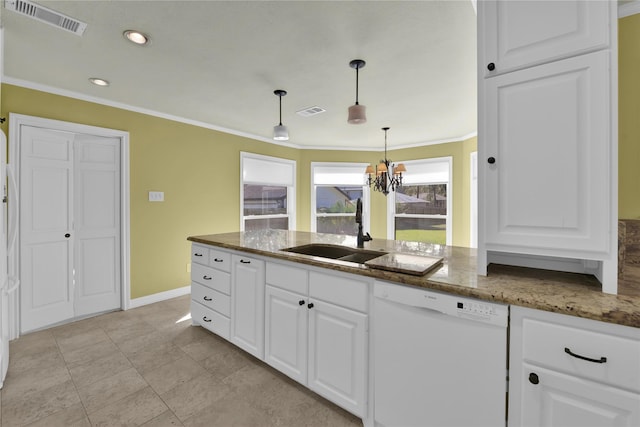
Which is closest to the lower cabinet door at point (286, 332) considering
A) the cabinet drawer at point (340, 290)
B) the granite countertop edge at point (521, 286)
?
the cabinet drawer at point (340, 290)

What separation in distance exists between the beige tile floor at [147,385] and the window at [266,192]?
2453mm

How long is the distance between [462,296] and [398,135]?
419cm

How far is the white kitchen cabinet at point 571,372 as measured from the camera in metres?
0.94

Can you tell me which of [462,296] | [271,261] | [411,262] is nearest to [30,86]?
[271,261]

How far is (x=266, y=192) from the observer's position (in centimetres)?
530

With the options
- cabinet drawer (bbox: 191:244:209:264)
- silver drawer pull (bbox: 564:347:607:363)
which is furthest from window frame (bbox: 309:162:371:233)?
silver drawer pull (bbox: 564:347:607:363)

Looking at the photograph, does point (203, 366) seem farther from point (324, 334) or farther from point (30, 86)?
point (30, 86)

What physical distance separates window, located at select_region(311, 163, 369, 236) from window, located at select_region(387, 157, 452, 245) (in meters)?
0.67

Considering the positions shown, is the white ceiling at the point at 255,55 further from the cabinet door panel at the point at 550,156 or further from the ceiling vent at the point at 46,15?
the cabinet door panel at the point at 550,156

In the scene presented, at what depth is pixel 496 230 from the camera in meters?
1.32

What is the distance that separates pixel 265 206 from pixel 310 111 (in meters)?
2.21

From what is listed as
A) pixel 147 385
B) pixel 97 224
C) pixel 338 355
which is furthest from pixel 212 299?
pixel 97 224

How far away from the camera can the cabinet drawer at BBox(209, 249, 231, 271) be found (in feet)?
8.07

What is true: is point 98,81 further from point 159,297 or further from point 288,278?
point 288,278
